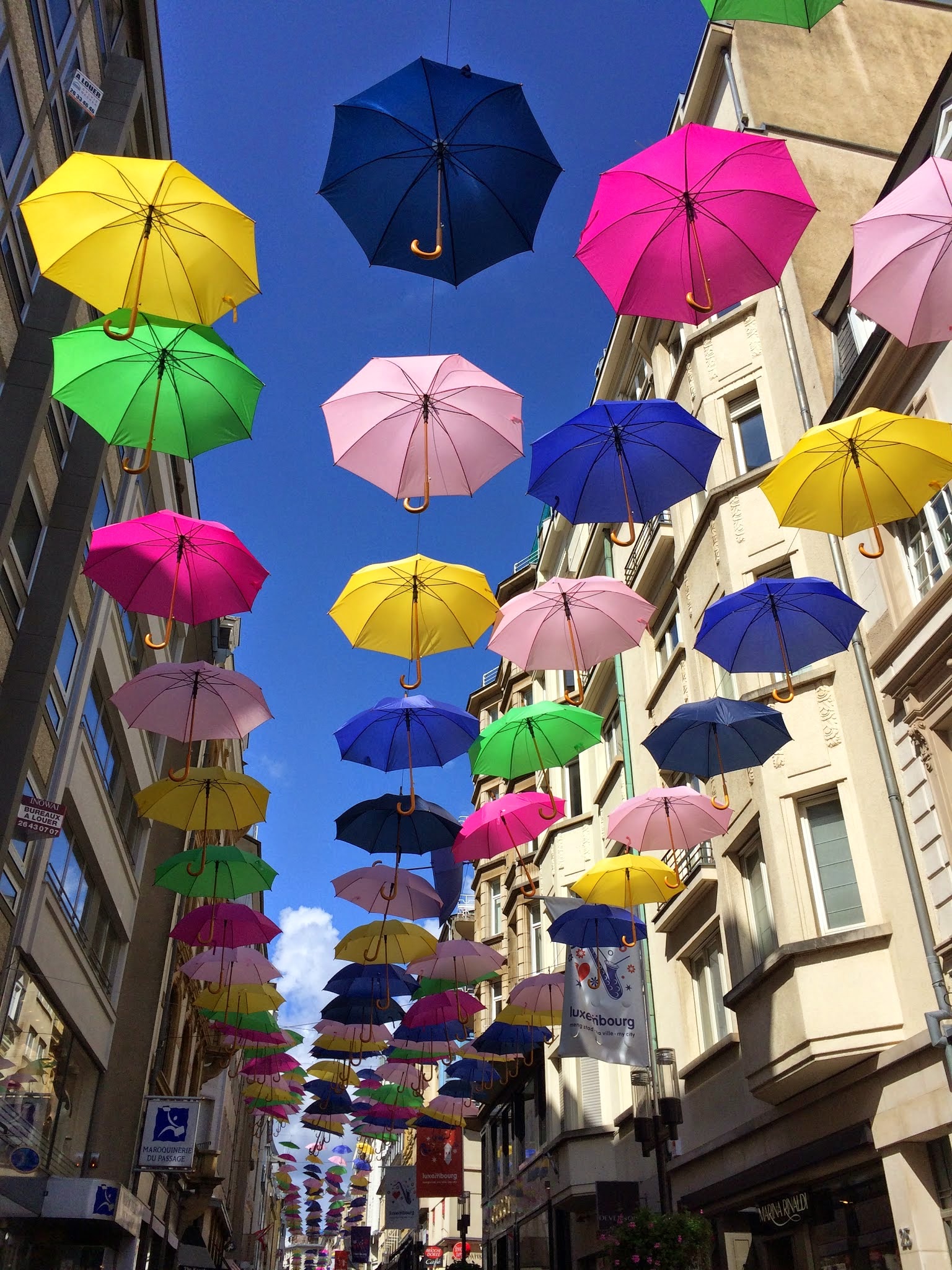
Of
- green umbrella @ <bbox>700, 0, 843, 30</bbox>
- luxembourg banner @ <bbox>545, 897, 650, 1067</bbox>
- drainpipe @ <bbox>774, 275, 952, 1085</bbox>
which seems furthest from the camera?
luxembourg banner @ <bbox>545, 897, 650, 1067</bbox>

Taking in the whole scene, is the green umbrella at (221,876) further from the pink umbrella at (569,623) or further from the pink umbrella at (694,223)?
the pink umbrella at (694,223)

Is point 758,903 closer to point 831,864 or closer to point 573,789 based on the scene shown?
point 831,864

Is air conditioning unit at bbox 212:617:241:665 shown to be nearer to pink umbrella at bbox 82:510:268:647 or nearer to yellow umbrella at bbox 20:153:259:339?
pink umbrella at bbox 82:510:268:647

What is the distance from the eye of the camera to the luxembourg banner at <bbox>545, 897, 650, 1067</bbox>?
1614cm

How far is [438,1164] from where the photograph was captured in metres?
32.3

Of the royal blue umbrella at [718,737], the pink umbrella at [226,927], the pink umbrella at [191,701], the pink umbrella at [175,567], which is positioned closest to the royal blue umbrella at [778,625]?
the royal blue umbrella at [718,737]

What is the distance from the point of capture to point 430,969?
2139 centimetres

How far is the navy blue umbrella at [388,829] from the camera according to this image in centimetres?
1652

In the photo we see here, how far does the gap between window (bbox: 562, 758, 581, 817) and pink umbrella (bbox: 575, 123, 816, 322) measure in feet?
73.3

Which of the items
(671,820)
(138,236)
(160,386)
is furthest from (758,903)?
(138,236)

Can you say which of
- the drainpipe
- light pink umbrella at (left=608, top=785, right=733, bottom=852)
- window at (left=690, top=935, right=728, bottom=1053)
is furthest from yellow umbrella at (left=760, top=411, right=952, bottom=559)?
window at (left=690, top=935, right=728, bottom=1053)

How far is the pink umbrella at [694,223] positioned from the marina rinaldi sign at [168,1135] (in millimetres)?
22205

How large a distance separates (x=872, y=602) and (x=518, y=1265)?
2499 centimetres

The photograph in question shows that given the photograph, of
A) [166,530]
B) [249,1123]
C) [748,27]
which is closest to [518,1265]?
[166,530]
